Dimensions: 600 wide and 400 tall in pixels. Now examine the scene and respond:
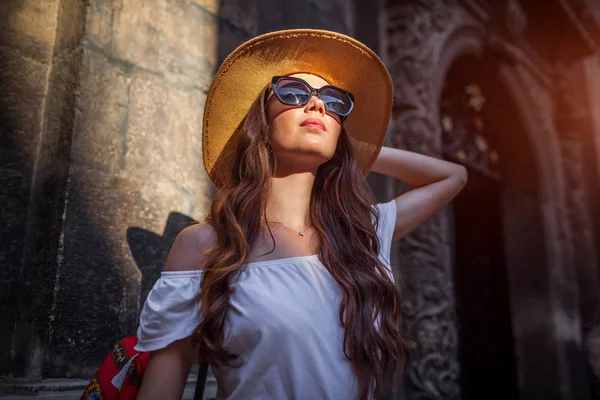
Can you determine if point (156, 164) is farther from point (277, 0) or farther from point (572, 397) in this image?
point (572, 397)

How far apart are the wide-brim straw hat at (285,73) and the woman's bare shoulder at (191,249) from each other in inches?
14.7

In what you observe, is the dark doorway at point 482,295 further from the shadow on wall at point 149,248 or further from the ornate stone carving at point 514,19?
the shadow on wall at point 149,248

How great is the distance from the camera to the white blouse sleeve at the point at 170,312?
4.77ft

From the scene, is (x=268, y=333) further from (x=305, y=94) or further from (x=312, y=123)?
(x=305, y=94)

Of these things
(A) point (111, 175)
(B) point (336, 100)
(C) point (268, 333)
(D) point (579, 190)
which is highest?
(D) point (579, 190)

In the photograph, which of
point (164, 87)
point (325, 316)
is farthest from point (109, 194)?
point (325, 316)

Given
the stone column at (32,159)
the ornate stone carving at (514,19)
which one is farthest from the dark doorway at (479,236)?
the stone column at (32,159)

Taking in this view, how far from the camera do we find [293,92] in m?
1.76

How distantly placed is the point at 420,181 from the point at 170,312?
1.13 metres

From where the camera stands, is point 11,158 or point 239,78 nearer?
point 239,78

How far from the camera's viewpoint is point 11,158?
82.8 inches

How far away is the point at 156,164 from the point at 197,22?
84 cm

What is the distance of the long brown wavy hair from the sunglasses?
0.12 m

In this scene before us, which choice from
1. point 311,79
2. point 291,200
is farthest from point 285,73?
point 291,200
